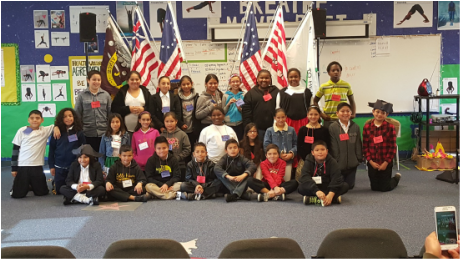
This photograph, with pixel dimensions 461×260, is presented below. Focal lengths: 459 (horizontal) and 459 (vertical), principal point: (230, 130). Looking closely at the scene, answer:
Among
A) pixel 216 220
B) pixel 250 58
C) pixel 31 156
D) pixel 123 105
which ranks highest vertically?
pixel 250 58

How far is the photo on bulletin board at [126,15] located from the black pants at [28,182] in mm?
2850

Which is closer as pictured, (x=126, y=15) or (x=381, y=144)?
(x=381, y=144)

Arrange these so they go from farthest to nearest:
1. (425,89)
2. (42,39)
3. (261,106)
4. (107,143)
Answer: (42,39) < (425,89) < (261,106) < (107,143)

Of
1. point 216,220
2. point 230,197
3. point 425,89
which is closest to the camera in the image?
point 216,220

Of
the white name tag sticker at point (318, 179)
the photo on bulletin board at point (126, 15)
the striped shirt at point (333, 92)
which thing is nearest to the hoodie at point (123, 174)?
the white name tag sticker at point (318, 179)

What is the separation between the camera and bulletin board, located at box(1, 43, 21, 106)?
7.43 metres

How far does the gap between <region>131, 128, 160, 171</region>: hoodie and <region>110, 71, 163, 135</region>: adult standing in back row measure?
Answer: 18 cm

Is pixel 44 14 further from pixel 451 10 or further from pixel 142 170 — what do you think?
pixel 451 10

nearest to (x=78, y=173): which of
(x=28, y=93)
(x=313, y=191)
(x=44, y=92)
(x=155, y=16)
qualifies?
(x=313, y=191)

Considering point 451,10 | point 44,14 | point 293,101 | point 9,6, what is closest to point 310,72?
point 293,101

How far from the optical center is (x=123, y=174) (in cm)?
511

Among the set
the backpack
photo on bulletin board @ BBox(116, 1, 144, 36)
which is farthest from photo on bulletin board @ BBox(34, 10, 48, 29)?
the backpack

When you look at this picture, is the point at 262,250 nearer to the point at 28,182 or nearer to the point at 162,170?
the point at 162,170

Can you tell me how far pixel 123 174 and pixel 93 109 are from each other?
93cm
